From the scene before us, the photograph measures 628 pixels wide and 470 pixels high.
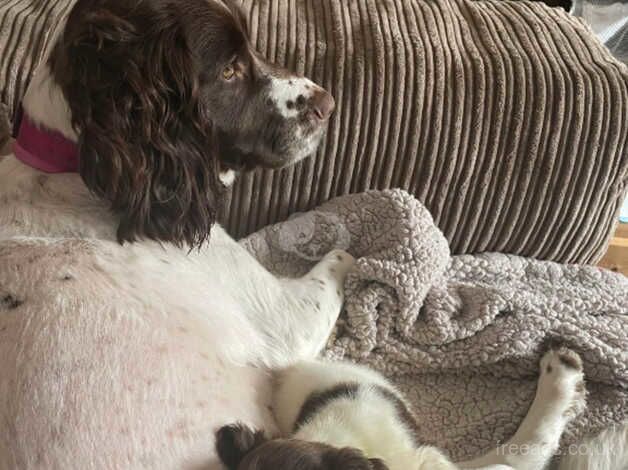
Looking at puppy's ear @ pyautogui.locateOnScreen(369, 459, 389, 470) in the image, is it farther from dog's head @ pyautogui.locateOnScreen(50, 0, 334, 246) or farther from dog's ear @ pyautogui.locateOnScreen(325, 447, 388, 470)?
dog's head @ pyautogui.locateOnScreen(50, 0, 334, 246)

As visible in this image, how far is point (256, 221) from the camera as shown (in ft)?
5.90

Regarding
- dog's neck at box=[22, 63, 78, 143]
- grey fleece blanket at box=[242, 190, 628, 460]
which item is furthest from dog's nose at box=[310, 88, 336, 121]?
dog's neck at box=[22, 63, 78, 143]

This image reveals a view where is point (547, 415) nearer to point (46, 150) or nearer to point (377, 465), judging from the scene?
point (377, 465)

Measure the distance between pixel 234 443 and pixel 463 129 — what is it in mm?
1015

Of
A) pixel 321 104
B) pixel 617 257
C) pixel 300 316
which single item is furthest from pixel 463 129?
pixel 617 257

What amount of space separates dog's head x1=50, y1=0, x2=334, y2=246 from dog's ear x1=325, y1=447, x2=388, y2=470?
1.70 feet

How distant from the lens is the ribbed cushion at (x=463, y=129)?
1.67 meters

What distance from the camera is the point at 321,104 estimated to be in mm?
1457

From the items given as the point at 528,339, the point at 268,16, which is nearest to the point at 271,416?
the point at 528,339

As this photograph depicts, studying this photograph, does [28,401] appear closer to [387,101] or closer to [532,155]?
[387,101]

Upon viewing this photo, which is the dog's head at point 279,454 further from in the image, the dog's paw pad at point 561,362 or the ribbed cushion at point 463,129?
the ribbed cushion at point 463,129

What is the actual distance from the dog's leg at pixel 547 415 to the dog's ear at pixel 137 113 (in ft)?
2.71

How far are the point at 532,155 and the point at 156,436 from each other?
1.17 meters

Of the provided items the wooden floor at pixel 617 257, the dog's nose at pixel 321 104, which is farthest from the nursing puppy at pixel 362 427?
the wooden floor at pixel 617 257
